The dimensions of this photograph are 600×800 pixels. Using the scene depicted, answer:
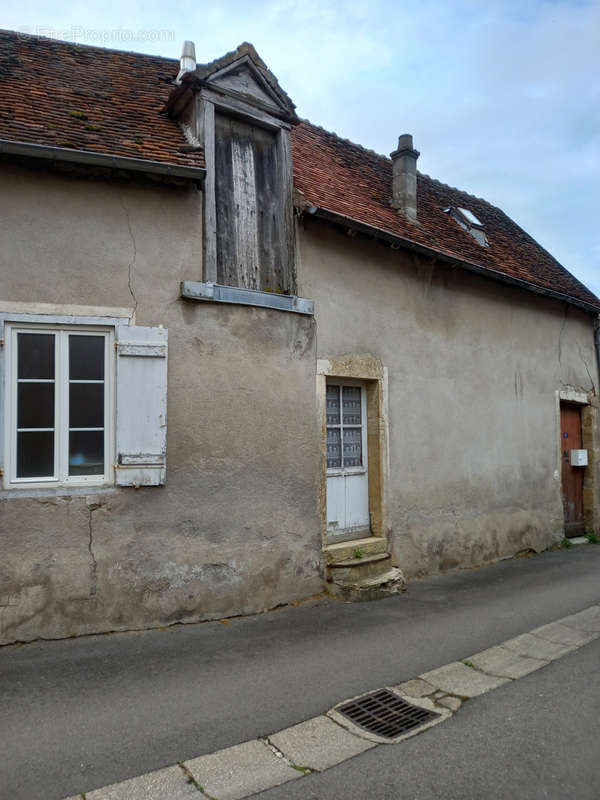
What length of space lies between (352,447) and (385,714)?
350cm

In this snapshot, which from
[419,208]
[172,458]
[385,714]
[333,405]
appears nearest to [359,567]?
[333,405]

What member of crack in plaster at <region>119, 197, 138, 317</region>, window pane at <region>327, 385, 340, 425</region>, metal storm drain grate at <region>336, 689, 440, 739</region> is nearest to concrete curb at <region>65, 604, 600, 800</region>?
metal storm drain grate at <region>336, 689, 440, 739</region>

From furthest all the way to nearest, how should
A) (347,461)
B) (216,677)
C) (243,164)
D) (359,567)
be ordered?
(347,461) → (359,567) → (243,164) → (216,677)

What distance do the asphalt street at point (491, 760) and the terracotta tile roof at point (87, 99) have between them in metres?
4.91

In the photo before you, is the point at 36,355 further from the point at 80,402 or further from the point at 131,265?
the point at 131,265

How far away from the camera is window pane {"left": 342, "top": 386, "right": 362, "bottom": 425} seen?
7.10 m

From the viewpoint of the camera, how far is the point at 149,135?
6.04 metres

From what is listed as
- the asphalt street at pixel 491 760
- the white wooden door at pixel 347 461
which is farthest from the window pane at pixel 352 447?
the asphalt street at pixel 491 760

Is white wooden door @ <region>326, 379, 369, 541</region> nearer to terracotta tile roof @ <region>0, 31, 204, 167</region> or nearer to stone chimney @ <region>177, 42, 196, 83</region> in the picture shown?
terracotta tile roof @ <region>0, 31, 204, 167</region>

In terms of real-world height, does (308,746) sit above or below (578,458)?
below

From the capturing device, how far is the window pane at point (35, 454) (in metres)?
5.06

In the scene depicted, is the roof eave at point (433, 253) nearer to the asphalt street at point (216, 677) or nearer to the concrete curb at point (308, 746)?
the asphalt street at point (216, 677)

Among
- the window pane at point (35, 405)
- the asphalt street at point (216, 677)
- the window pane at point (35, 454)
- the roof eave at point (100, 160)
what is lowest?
the asphalt street at point (216, 677)

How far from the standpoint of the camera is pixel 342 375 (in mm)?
6766
